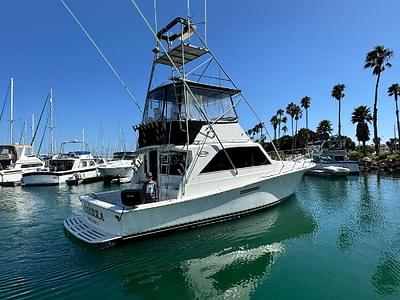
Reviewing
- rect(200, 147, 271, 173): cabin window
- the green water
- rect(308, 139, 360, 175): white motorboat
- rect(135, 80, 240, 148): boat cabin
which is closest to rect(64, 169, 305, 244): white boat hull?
the green water

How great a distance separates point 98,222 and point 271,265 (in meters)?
5.26

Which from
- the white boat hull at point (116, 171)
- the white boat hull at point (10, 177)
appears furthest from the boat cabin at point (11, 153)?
the white boat hull at point (116, 171)

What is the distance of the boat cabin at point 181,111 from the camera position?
36.6 feet

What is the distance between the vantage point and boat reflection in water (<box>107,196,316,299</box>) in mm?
6547

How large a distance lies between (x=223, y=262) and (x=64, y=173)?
2627 cm

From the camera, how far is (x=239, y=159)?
12.2 m

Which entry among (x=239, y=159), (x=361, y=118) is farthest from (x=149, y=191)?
(x=361, y=118)

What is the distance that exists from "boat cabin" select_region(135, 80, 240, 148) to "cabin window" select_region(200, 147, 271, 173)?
1.16 m

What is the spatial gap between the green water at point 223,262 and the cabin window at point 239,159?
206cm

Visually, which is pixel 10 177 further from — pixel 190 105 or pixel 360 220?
pixel 360 220

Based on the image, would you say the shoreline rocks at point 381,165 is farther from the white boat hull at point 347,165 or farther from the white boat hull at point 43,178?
the white boat hull at point 43,178

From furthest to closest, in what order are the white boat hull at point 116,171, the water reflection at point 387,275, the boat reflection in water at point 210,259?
1. the white boat hull at point 116,171
2. the boat reflection in water at point 210,259
3. the water reflection at point 387,275

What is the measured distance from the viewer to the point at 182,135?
11078 millimetres

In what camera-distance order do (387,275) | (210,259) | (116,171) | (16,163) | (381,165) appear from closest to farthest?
(387,275), (210,259), (116,171), (16,163), (381,165)
